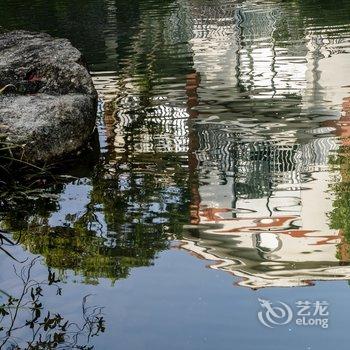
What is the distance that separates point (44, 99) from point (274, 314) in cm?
477

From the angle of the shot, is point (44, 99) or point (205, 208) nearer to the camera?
point (205, 208)

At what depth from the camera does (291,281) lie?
19.9ft

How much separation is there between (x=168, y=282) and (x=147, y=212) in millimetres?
1499

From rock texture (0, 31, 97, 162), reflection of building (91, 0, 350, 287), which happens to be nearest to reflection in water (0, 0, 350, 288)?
reflection of building (91, 0, 350, 287)

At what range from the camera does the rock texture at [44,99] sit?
8898 millimetres

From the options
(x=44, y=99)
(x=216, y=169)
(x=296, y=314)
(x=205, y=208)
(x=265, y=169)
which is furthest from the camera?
(x=44, y=99)

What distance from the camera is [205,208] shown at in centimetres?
766

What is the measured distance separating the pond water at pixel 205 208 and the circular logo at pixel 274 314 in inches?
0.4

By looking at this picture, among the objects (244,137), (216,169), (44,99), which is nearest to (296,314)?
(216,169)

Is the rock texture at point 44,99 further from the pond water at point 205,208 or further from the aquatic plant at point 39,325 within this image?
the aquatic plant at point 39,325

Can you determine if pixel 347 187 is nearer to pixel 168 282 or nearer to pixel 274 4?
pixel 168 282

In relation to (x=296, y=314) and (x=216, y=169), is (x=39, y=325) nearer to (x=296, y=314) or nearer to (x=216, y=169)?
(x=296, y=314)

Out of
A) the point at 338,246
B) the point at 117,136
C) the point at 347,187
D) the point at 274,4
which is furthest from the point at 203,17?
the point at 338,246

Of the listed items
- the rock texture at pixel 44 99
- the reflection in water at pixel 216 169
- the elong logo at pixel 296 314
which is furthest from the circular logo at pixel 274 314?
the rock texture at pixel 44 99
